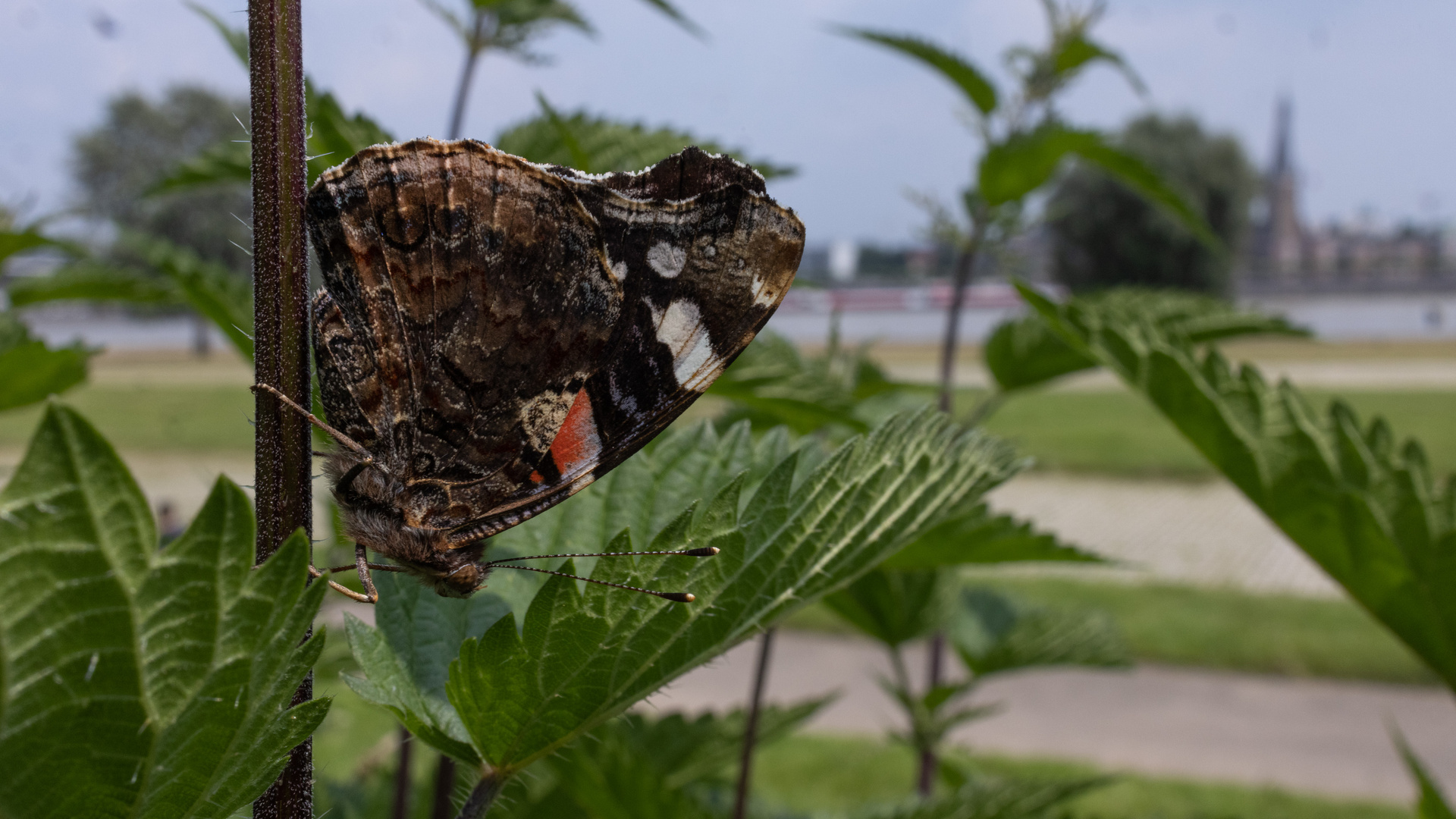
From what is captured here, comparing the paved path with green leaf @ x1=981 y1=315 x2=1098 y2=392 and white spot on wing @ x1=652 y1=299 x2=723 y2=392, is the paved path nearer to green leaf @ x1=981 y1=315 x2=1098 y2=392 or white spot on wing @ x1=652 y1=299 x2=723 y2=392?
green leaf @ x1=981 y1=315 x2=1098 y2=392

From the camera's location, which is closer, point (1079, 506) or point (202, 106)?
point (1079, 506)

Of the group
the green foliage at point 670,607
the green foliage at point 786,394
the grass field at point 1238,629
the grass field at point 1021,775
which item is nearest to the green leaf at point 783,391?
the green foliage at point 786,394

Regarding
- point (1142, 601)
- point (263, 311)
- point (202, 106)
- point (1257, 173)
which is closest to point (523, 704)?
point (263, 311)

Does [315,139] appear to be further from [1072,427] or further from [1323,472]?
[1072,427]

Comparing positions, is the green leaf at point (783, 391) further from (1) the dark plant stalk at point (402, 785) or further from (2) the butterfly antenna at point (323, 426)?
(1) the dark plant stalk at point (402, 785)

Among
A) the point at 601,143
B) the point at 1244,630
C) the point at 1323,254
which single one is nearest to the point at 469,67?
the point at 601,143

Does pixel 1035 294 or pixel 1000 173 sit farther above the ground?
pixel 1000 173

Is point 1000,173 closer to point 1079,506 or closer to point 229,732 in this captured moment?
point 229,732
